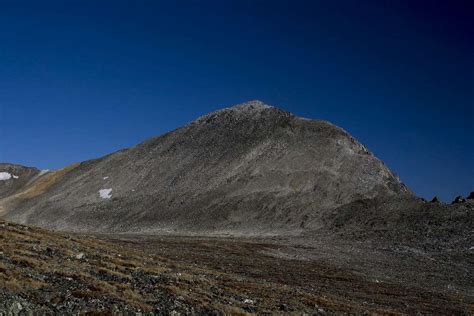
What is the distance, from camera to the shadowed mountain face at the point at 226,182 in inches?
3834

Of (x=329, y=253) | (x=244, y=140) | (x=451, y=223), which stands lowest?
(x=329, y=253)

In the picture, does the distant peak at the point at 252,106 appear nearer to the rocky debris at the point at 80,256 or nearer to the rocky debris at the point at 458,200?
the rocky debris at the point at 458,200

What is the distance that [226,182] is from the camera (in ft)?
357

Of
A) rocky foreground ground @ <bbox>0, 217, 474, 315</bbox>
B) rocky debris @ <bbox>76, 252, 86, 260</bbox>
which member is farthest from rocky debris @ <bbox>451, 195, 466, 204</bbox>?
rocky debris @ <bbox>76, 252, 86, 260</bbox>

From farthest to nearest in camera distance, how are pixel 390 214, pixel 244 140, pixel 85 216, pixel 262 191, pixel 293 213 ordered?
pixel 244 140
pixel 85 216
pixel 262 191
pixel 293 213
pixel 390 214

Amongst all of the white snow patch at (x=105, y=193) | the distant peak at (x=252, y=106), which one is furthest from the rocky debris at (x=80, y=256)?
the distant peak at (x=252, y=106)

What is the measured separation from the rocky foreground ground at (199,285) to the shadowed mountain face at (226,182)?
140ft

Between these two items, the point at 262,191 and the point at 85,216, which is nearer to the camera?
the point at 262,191

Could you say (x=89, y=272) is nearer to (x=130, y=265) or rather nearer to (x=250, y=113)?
(x=130, y=265)

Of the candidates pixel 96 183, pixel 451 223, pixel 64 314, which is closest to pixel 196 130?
pixel 96 183

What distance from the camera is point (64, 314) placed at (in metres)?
18.0

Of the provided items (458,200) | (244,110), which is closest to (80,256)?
(458,200)

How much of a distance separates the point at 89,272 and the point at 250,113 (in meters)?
111

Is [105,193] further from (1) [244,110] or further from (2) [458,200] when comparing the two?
(2) [458,200]
